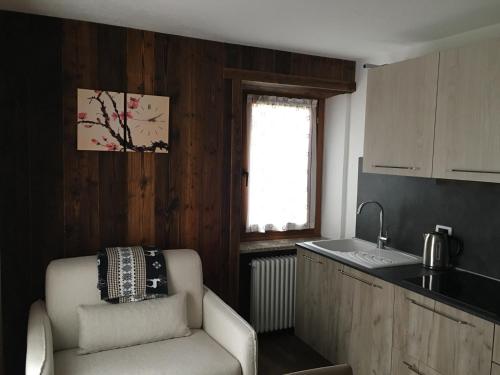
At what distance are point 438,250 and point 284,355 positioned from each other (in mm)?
1430

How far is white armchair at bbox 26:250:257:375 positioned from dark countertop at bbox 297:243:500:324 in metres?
0.89

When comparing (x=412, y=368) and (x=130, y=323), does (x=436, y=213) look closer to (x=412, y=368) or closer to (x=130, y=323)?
(x=412, y=368)

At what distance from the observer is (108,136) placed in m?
2.85

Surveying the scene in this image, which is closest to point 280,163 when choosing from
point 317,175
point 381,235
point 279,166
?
point 279,166

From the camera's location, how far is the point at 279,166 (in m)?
3.71

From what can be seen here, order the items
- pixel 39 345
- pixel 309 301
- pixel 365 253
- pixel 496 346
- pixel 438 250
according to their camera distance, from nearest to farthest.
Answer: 1. pixel 496 346
2. pixel 39 345
3. pixel 438 250
4. pixel 365 253
5. pixel 309 301

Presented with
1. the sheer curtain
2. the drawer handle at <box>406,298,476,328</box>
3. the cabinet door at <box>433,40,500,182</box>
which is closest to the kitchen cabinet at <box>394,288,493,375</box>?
the drawer handle at <box>406,298,476,328</box>

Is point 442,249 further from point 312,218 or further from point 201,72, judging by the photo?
point 201,72

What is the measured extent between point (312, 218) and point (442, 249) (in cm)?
139

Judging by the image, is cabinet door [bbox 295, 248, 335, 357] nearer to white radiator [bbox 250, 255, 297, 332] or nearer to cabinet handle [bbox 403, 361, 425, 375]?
white radiator [bbox 250, 255, 297, 332]

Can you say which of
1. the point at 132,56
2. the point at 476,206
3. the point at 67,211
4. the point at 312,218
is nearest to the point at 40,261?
the point at 67,211

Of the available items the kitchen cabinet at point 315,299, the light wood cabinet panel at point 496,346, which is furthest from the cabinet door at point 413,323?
the kitchen cabinet at point 315,299

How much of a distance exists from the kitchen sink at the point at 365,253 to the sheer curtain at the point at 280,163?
0.49 meters

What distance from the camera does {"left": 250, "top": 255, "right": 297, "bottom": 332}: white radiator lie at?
137 inches
